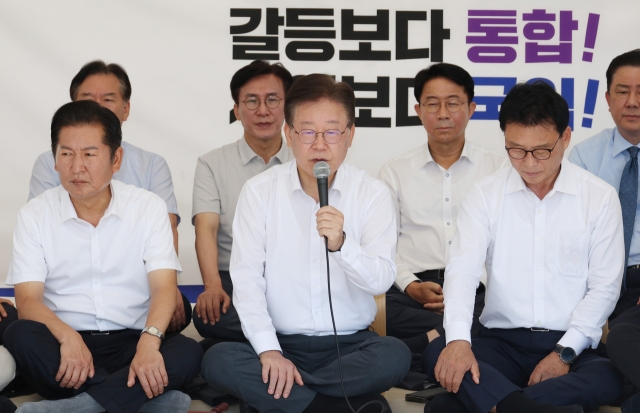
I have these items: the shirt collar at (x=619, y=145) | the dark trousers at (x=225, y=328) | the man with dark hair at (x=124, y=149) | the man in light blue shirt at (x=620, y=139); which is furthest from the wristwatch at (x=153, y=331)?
the shirt collar at (x=619, y=145)

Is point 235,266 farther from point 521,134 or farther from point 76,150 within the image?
point 521,134

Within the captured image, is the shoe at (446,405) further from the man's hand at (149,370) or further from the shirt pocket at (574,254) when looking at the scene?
the man's hand at (149,370)

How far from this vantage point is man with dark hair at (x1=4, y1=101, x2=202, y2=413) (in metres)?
2.81

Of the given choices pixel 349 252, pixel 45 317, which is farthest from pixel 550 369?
pixel 45 317

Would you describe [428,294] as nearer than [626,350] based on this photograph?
No

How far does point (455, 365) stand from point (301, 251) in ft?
2.30

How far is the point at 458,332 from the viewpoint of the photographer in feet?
8.77

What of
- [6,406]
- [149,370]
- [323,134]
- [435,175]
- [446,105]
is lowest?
[6,406]

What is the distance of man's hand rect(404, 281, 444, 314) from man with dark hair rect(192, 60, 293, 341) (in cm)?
87

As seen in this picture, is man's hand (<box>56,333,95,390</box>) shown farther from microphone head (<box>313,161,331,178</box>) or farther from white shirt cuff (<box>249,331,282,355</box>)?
microphone head (<box>313,161,331,178</box>)

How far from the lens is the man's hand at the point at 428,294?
11.6ft

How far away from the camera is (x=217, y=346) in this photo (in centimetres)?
279

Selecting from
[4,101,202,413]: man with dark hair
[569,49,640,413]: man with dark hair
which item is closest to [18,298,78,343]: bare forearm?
[4,101,202,413]: man with dark hair

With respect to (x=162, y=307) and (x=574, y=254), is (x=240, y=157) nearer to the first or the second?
(x=162, y=307)
